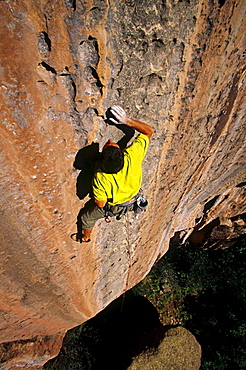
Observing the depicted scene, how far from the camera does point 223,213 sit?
5059 millimetres

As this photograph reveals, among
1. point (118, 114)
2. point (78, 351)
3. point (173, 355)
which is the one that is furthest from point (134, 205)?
point (78, 351)

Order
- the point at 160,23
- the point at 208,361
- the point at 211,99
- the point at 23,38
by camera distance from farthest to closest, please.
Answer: the point at 208,361, the point at 211,99, the point at 160,23, the point at 23,38

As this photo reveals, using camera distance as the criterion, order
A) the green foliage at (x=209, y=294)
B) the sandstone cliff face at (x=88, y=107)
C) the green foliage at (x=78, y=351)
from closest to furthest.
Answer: the sandstone cliff face at (x=88, y=107)
the green foliage at (x=78, y=351)
the green foliage at (x=209, y=294)

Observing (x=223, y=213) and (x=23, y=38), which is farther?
(x=223, y=213)

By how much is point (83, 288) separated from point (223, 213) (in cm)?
358

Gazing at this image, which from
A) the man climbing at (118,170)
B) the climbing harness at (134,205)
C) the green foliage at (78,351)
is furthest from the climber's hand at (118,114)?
the green foliage at (78,351)

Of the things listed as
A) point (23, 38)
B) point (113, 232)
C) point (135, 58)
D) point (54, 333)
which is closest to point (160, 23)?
point (135, 58)

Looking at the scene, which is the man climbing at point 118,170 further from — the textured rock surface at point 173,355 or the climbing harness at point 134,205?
the textured rock surface at point 173,355

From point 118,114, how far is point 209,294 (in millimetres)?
5722

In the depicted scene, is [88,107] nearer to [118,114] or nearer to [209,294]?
[118,114]

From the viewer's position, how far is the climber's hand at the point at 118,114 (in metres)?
1.46

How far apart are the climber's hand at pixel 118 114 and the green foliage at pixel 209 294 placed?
207 inches

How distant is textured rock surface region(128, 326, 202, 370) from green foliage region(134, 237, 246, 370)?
82cm

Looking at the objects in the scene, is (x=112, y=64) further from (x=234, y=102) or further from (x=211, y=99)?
(x=234, y=102)
